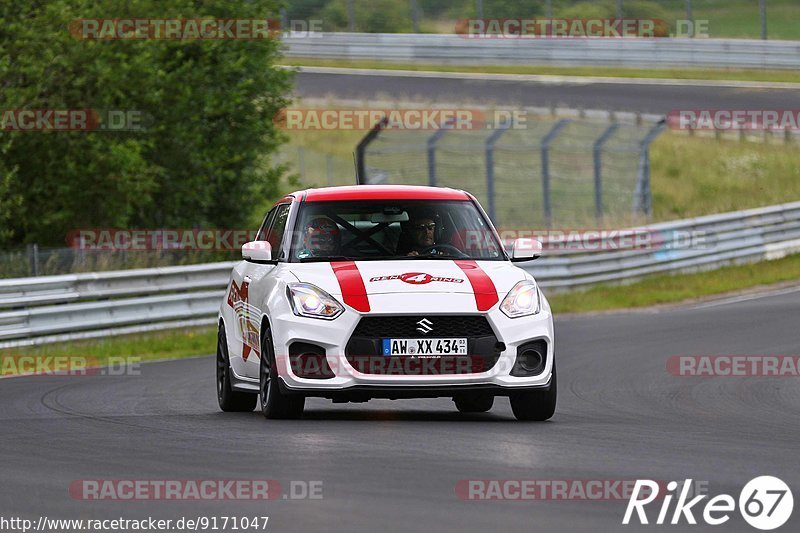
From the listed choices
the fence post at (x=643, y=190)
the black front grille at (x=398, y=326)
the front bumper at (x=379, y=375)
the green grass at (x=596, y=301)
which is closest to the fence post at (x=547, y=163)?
the green grass at (x=596, y=301)

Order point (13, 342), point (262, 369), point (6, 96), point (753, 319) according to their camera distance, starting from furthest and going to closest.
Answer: point (6, 96)
point (753, 319)
point (13, 342)
point (262, 369)

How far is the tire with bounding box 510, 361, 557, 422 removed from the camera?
10.6m

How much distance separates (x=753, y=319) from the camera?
2052 cm

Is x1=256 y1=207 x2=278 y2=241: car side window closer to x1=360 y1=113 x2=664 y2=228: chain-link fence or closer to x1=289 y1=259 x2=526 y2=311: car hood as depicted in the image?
x1=289 y1=259 x2=526 y2=311: car hood

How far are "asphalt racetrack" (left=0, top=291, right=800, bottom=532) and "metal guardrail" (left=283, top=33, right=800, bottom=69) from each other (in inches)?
1200

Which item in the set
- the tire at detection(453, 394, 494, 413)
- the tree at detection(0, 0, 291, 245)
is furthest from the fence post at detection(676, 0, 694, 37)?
the tire at detection(453, 394, 494, 413)

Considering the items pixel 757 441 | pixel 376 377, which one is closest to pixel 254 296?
pixel 376 377

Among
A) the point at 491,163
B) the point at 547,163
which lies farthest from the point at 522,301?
the point at 547,163

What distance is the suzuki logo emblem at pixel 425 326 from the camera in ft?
A: 33.1

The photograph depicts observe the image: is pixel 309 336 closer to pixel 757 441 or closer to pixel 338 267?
pixel 338 267

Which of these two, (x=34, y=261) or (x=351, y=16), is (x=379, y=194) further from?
(x=351, y=16)

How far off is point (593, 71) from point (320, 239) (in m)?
36.1

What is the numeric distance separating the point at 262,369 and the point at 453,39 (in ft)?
126

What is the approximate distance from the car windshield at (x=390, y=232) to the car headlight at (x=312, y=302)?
0.66 meters
